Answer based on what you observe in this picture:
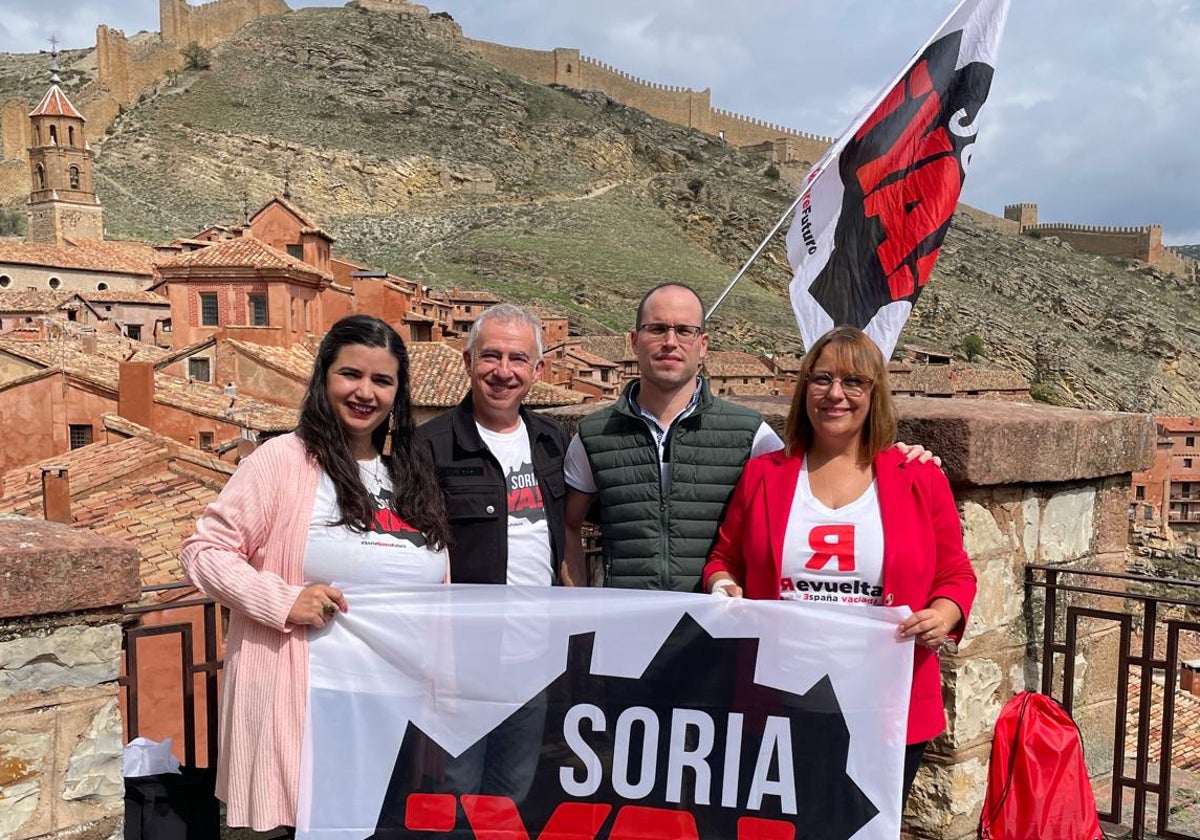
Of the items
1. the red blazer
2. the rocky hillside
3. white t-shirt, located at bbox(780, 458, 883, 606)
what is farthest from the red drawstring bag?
the rocky hillside

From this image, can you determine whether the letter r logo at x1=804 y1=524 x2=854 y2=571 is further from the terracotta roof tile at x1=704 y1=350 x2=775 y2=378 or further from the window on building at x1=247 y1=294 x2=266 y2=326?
the terracotta roof tile at x1=704 y1=350 x2=775 y2=378

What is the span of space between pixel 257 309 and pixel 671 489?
2610 cm

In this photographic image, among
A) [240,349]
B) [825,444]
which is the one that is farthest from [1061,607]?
[240,349]

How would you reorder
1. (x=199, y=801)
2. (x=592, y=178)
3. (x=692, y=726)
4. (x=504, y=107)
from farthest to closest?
(x=504, y=107) < (x=592, y=178) < (x=199, y=801) < (x=692, y=726)

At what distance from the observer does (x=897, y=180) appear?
4848 mm

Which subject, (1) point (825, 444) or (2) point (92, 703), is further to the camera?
(1) point (825, 444)

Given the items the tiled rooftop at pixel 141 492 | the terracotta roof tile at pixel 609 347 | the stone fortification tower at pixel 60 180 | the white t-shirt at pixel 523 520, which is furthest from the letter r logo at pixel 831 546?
the stone fortification tower at pixel 60 180

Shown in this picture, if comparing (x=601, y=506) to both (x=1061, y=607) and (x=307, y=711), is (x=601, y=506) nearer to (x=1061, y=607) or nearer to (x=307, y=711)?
(x=307, y=711)

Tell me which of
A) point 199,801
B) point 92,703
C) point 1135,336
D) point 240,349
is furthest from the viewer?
point 1135,336

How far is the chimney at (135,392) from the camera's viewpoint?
1864 centimetres

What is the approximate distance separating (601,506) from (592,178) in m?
78.7

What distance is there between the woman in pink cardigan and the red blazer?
102 centimetres

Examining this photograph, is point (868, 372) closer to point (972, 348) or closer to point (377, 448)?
point (377, 448)

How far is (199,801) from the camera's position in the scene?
133 inches
